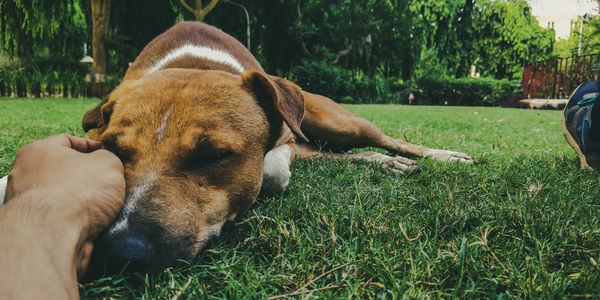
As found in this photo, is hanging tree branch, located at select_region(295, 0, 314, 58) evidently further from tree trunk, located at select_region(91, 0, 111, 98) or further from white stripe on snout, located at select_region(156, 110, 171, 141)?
white stripe on snout, located at select_region(156, 110, 171, 141)

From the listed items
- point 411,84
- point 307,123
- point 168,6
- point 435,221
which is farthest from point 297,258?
point 411,84

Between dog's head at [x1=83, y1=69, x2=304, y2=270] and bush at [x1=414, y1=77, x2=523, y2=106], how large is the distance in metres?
23.3

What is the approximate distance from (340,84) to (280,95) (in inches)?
747

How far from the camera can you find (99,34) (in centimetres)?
1596

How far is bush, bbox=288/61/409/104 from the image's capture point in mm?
20328

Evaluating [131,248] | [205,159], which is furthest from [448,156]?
[131,248]

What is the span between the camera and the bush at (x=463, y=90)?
2391cm

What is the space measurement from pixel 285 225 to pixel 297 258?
272mm

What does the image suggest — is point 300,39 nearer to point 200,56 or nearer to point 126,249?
point 200,56

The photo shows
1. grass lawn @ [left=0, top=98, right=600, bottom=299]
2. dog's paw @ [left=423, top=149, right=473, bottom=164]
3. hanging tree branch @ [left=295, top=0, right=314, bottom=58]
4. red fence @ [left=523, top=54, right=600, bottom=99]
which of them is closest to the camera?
grass lawn @ [left=0, top=98, right=600, bottom=299]

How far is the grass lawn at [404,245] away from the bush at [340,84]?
59.0 feet

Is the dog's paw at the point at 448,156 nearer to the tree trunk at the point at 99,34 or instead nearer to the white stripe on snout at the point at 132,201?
the white stripe on snout at the point at 132,201

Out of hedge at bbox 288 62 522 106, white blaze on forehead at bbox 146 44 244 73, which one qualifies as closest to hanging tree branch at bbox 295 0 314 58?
hedge at bbox 288 62 522 106

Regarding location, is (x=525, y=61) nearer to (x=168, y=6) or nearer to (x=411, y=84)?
(x=411, y=84)
